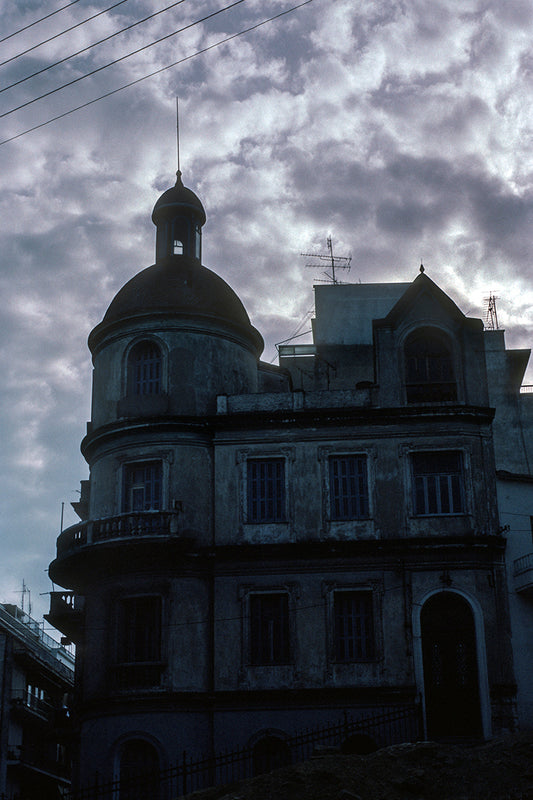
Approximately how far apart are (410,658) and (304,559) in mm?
4958

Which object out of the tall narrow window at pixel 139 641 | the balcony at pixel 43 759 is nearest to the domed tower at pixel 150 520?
the tall narrow window at pixel 139 641

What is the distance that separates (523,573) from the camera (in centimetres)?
3594

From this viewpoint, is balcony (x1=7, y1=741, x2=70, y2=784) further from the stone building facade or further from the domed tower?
the stone building facade

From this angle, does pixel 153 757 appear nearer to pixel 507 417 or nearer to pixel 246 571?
pixel 246 571

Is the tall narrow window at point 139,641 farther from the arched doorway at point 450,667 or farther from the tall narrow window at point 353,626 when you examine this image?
the arched doorway at point 450,667

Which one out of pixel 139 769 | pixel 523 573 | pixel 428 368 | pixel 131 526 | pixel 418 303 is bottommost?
pixel 139 769

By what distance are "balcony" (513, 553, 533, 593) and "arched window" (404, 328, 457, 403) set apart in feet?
21.5

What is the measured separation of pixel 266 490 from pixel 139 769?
10517mm

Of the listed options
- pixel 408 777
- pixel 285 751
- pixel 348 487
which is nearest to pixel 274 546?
pixel 348 487

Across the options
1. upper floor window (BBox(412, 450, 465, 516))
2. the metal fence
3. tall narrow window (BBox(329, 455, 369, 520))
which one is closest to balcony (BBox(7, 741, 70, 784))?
the metal fence

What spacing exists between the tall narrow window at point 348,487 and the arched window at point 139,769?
10197 mm

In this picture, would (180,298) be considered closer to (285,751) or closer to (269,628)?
(269,628)

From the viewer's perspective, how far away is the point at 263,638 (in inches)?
1425

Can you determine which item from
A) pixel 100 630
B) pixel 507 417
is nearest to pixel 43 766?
pixel 100 630
